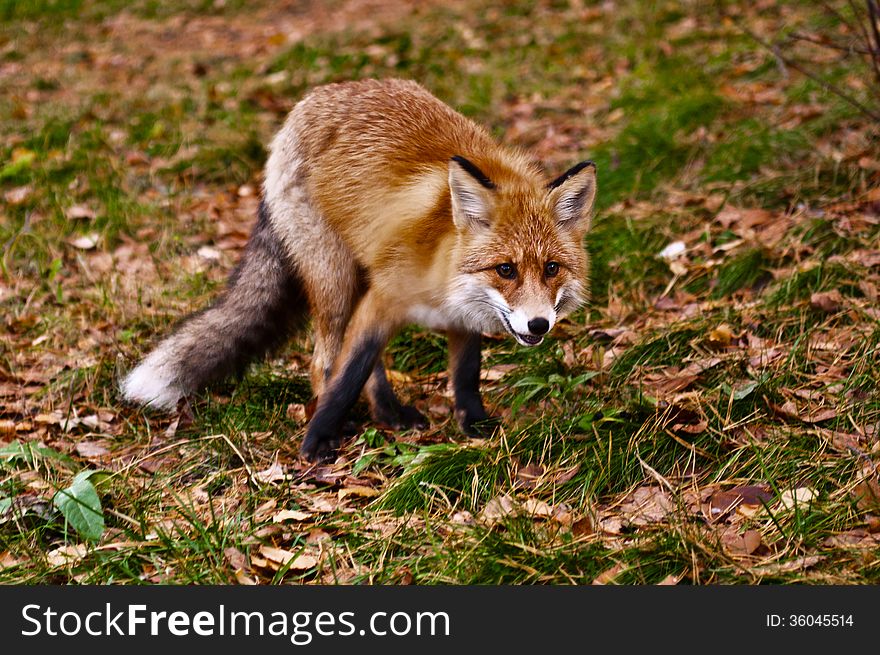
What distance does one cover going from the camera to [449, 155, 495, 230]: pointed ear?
3.85m

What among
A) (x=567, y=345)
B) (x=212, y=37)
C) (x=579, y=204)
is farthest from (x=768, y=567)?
(x=212, y=37)

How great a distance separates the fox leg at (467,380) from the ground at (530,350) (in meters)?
0.11

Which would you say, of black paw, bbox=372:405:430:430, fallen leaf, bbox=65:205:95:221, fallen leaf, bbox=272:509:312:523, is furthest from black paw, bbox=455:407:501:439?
fallen leaf, bbox=65:205:95:221

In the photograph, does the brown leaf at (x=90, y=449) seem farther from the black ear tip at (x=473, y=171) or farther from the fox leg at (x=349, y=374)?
the black ear tip at (x=473, y=171)

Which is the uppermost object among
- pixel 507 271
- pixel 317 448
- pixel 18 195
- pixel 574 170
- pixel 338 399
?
pixel 574 170

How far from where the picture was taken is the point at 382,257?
14.1ft

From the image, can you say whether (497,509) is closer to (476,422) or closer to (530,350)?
(476,422)

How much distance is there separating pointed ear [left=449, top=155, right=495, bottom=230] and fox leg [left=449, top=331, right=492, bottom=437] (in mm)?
743

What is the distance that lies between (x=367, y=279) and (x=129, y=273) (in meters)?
2.47

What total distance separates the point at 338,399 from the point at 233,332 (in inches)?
33.6

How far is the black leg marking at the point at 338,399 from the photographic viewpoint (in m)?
4.28

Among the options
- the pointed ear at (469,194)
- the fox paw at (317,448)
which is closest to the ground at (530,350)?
the fox paw at (317,448)

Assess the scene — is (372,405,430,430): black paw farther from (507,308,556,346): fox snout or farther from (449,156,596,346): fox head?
(507,308,556,346): fox snout

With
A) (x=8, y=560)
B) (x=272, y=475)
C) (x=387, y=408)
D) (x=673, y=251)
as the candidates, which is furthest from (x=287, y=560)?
(x=673, y=251)
